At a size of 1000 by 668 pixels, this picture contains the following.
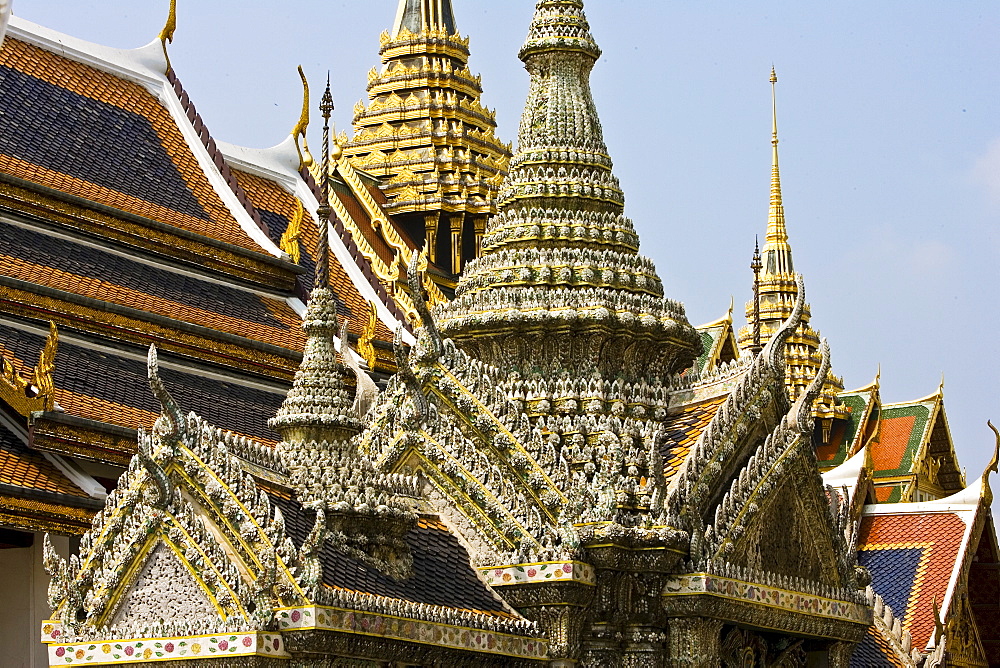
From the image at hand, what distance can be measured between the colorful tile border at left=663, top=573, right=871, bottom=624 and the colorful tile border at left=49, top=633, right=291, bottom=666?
258 cm

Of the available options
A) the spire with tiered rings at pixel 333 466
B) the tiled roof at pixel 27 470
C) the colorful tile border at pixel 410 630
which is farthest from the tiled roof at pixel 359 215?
the colorful tile border at pixel 410 630

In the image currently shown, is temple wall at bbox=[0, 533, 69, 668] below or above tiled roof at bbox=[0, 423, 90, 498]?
below

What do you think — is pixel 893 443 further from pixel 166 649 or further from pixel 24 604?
pixel 166 649

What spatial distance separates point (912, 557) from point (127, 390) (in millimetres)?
6123

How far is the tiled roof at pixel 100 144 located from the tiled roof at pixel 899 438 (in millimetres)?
19546

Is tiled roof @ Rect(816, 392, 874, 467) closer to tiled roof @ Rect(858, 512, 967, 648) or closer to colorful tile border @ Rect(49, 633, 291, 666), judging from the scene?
tiled roof @ Rect(858, 512, 967, 648)

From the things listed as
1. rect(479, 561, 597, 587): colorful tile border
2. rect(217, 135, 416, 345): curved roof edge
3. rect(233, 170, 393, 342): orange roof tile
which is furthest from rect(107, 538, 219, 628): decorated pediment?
rect(217, 135, 416, 345): curved roof edge

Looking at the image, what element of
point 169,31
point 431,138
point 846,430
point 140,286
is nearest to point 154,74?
point 169,31

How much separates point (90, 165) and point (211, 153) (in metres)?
1.83

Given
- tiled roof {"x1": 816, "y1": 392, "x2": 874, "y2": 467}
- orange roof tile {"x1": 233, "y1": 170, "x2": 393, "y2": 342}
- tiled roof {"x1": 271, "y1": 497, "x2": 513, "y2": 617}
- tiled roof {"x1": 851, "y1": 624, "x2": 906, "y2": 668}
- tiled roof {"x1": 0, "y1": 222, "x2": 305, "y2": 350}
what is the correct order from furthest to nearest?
tiled roof {"x1": 816, "y1": 392, "x2": 874, "y2": 467}, orange roof tile {"x1": 233, "y1": 170, "x2": 393, "y2": 342}, tiled roof {"x1": 0, "y1": 222, "x2": 305, "y2": 350}, tiled roof {"x1": 851, "y1": 624, "x2": 906, "y2": 668}, tiled roof {"x1": 271, "y1": 497, "x2": 513, "y2": 617}

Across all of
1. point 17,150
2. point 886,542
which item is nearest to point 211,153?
point 17,150

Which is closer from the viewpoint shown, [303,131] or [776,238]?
[303,131]

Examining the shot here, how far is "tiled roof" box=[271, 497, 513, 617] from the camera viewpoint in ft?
29.6

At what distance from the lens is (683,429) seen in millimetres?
11188
